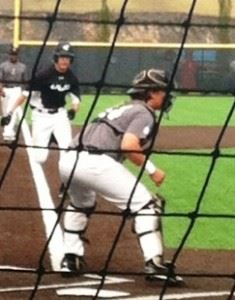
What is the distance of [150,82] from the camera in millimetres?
7492

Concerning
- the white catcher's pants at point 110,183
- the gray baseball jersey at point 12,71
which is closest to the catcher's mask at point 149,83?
the white catcher's pants at point 110,183

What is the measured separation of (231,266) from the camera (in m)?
8.23

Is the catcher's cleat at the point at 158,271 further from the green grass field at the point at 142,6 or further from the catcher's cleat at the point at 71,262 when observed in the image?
the green grass field at the point at 142,6

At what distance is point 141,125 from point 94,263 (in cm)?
141

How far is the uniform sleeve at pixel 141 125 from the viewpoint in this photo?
7190mm

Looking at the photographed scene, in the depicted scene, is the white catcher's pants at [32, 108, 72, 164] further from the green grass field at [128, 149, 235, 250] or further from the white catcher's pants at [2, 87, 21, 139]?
the white catcher's pants at [2, 87, 21, 139]

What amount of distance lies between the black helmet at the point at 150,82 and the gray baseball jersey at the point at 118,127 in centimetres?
11

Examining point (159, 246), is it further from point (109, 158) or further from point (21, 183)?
point (21, 183)

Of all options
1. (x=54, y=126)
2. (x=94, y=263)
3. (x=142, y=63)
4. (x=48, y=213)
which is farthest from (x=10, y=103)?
(x=142, y=63)

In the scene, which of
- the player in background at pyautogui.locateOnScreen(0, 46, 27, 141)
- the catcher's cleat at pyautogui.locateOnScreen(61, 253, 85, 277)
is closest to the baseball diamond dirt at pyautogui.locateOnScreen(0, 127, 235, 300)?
the catcher's cleat at pyautogui.locateOnScreen(61, 253, 85, 277)

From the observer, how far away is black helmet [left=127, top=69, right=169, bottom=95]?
7.38 meters

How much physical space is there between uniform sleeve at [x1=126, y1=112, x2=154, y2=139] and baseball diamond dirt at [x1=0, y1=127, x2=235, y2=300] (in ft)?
2.75

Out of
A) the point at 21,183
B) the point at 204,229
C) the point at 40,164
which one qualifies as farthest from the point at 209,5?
the point at 204,229

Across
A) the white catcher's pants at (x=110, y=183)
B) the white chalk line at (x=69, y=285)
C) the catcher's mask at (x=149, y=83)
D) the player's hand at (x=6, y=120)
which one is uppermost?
the player's hand at (x=6, y=120)
